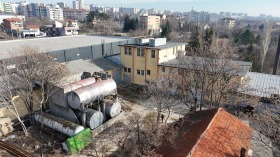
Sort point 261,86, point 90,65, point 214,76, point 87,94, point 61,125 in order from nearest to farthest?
1. point 61,125
2. point 87,94
3. point 214,76
4. point 261,86
5. point 90,65

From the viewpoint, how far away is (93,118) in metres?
18.4

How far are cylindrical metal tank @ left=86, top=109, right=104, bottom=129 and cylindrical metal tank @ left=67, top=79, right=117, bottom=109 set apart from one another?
1.01m

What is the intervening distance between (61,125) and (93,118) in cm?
272

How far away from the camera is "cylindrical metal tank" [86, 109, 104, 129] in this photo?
18.3 metres

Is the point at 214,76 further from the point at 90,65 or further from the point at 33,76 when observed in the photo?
the point at 90,65

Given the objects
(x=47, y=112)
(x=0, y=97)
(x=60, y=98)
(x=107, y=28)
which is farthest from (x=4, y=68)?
(x=107, y=28)

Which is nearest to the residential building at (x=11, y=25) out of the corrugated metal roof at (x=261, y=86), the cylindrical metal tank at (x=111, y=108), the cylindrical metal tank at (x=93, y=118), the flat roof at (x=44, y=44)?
the flat roof at (x=44, y=44)

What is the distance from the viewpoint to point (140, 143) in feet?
50.9

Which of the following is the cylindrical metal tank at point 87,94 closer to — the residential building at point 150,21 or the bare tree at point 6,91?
the bare tree at point 6,91

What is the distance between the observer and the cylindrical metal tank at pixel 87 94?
18.1 m

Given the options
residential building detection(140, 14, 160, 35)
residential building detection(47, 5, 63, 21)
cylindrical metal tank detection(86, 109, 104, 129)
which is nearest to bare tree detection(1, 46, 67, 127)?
cylindrical metal tank detection(86, 109, 104, 129)

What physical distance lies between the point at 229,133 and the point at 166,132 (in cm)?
406

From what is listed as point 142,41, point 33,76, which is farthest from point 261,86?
point 33,76

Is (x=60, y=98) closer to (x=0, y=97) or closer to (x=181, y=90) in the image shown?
(x=0, y=97)
